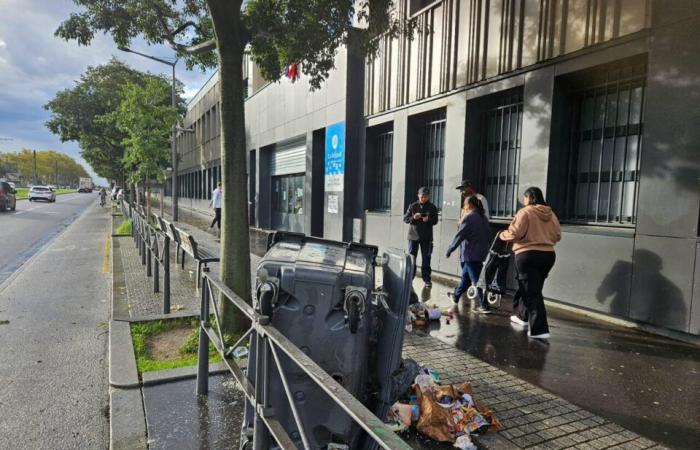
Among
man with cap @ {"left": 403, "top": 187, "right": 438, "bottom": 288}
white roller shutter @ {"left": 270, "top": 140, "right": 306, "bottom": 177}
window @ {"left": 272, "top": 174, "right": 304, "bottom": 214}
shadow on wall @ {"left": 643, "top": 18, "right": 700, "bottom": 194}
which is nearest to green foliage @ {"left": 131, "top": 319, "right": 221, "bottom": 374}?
man with cap @ {"left": 403, "top": 187, "right": 438, "bottom": 288}

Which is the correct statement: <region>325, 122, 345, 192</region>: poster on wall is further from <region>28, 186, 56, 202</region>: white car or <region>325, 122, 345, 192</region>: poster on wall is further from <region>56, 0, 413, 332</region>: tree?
<region>28, 186, 56, 202</region>: white car

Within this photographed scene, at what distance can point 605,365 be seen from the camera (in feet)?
14.8

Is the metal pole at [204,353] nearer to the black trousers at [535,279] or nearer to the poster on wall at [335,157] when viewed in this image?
the black trousers at [535,279]

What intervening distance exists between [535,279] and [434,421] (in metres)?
2.78

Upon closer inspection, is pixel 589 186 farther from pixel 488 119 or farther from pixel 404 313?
pixel 404 313

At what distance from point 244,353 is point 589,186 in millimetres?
5623

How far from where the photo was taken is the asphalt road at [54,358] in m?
3.28

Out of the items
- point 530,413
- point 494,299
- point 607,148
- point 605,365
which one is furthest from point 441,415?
point 607,148

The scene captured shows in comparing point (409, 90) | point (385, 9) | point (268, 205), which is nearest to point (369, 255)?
point (385, 9)

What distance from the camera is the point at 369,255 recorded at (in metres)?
3.12

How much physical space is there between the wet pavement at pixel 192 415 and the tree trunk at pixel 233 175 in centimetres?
89

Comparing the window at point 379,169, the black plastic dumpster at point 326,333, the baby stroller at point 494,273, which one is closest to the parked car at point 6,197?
the window at point 379,169

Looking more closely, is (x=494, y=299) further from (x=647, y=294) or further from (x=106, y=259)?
(x=106, y=259)

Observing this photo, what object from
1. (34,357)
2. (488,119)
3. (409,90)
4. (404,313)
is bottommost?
(34,357)
